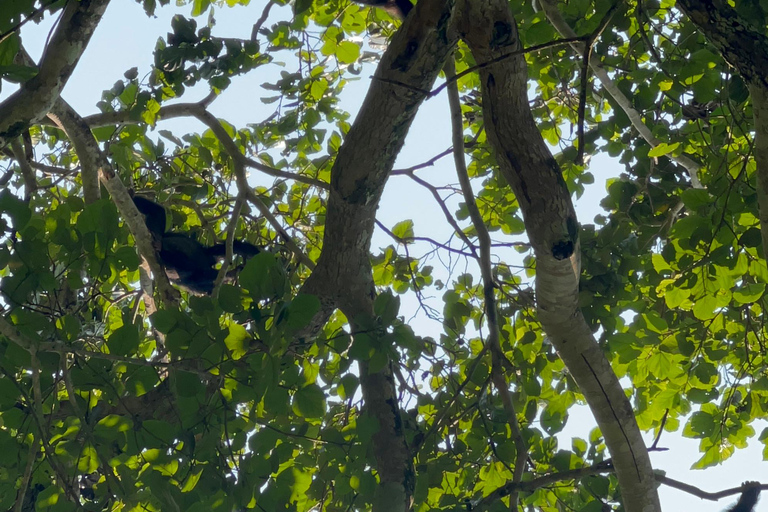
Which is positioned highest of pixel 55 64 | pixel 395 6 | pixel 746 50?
pixel 395 6

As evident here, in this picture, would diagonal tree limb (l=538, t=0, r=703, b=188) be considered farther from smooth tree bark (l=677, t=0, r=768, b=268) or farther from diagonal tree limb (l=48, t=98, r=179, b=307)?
diagonal tree limb (l=48, t=98, r=179, b=307)

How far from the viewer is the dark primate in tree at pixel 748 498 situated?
5.27 feet

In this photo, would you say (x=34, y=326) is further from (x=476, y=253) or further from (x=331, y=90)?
(x=331, y=90)

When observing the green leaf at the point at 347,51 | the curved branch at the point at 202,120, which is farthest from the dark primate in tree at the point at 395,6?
the curved branch at the point at 202,120

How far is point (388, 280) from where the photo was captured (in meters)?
3.09

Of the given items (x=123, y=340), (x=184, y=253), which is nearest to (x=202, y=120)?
(x=184, y=253)

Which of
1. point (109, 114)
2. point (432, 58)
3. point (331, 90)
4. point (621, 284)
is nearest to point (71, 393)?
point (432, 58)

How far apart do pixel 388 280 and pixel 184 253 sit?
1.26 meters

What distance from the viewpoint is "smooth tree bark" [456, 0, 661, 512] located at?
167 centimetres

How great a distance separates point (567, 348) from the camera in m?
1.98

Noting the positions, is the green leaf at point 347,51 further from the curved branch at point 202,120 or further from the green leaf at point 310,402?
the green leaf at point 310,402

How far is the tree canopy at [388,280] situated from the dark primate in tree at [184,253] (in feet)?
0.34

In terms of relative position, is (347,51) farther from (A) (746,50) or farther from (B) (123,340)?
(A) (746,50)

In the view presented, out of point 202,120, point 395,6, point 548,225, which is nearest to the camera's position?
point 548,225
